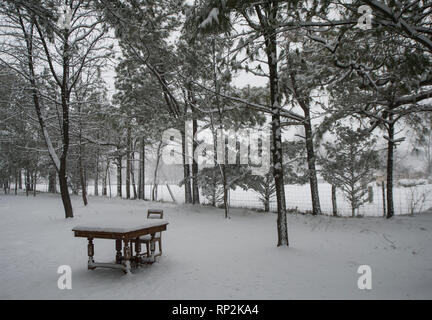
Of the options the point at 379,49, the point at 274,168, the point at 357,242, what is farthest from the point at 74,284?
the point at 379,49

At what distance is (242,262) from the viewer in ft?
18.2

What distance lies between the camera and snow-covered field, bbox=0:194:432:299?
13.5 feet

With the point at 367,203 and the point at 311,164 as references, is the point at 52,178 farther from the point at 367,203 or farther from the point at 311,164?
the point at 367,203

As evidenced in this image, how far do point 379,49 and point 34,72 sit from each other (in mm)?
12886

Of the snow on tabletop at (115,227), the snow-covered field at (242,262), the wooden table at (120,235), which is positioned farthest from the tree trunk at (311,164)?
the snow on tabletop at (115,227)

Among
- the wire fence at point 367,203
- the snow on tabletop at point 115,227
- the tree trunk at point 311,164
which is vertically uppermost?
the tree trunk at point 311,164

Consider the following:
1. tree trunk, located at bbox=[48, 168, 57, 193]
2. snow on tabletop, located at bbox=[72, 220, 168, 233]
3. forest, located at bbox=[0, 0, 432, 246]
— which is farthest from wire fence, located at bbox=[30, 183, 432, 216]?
tree trunk, located at bbox=[48, 168, 57, 193]

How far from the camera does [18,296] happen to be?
4.06 m

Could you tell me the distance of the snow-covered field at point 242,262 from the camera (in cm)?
413

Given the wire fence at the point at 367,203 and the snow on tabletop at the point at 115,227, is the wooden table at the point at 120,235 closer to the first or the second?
the snow on tabletop at the point at 115,227

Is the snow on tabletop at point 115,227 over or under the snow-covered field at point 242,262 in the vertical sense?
over

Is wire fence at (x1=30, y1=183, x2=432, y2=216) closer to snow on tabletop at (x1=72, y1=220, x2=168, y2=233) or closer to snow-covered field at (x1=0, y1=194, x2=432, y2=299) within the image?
snow-covered field at (x1=0, y1=194, x2=432, y2=299)

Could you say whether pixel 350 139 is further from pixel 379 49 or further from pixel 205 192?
pixel 205 192

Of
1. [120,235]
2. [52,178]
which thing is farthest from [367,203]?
[52,178]
